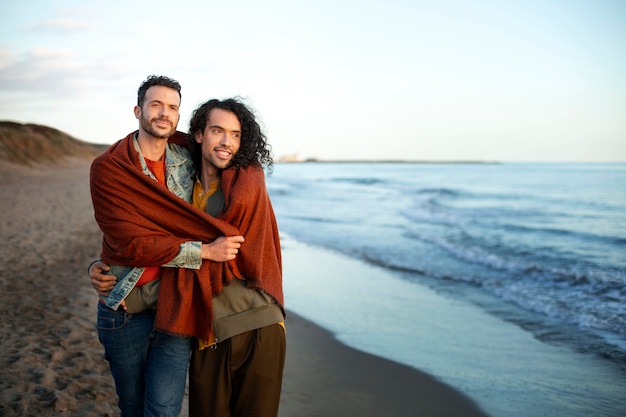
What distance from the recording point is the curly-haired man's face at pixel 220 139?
8.52 feet

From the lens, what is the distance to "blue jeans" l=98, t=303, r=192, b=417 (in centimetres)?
245

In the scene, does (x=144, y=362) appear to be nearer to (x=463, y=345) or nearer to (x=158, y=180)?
(x=158, y=180)

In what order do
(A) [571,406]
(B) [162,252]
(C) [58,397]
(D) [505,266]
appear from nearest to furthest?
(B) [162,252] → (C) [58,397] → (A) [571,406] → (D) [505,266]

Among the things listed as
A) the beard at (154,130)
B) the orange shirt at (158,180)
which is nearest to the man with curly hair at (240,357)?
the orange shirt at (158,180)

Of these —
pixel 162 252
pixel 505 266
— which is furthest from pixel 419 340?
pixel 505 266

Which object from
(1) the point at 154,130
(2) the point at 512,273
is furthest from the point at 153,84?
(2) the point at 512,273

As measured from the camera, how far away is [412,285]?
8758mm

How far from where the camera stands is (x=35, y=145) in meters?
51.2

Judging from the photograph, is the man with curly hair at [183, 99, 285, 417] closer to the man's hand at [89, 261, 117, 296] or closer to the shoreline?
the man's hand at [89, 261, 117, 296]

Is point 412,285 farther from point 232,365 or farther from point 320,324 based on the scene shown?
point 232,365

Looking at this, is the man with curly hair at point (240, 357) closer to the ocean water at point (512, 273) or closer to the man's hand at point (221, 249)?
the man's hand at point (221, 249)

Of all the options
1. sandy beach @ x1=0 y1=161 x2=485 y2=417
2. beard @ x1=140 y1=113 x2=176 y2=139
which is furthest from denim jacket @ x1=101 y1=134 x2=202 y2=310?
sandy beach @ x1=0 y1=161 x2=485 y2=417

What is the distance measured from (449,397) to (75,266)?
21.1ft

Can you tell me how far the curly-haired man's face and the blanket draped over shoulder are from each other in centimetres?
12
